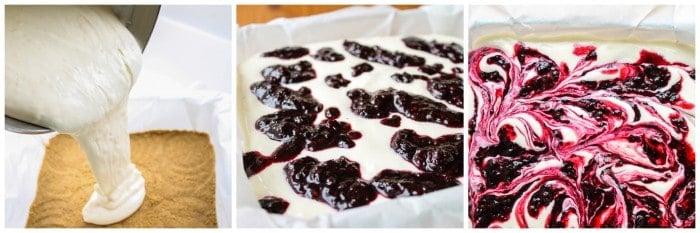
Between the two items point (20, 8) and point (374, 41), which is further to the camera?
point (374, 41)

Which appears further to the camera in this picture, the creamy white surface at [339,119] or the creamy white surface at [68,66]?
the creamy white surface at [339,119]

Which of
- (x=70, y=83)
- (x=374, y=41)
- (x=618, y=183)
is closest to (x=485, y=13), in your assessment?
(x=618, y=183)

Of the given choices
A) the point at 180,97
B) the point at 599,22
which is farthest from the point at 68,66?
the point at 599,22

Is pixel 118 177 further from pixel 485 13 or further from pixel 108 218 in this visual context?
pixel 485 13

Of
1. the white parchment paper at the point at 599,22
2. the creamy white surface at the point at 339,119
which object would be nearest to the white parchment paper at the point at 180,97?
the creamy white surface at the point at 339,119

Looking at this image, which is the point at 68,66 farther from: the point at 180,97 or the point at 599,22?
the point at 599,22

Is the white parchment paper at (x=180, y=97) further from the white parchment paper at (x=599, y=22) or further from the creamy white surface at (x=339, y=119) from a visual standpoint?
the white parchment paper at (x=599, y=22)

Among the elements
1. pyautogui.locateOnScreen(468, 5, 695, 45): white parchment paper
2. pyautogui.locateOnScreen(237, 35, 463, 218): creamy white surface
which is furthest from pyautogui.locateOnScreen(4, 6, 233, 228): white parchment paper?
pyautogui.locateOnScreen(468, 5, 695, 45): white parchment paper
